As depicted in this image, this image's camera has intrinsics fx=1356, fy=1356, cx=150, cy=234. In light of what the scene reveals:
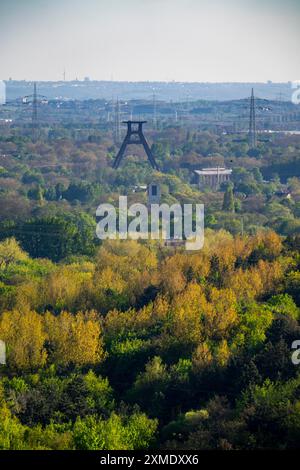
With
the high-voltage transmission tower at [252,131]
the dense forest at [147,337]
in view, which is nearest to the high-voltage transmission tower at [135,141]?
the dense forest at [147,337]

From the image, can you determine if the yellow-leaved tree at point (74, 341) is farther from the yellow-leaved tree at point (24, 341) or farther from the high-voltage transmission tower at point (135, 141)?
the high-voltage transmission tower at point (135, 141)

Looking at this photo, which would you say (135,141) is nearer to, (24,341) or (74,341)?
(74,341)

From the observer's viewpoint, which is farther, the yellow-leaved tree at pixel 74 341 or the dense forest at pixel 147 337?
the yellow-leaved tree at pixel 74 341

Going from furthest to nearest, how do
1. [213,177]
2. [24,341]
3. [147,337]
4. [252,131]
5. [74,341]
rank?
[252,131]
[213,177]
[147,337]
[74,341]
[24,341]

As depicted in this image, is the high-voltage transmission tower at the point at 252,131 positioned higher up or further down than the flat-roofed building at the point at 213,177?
higher up

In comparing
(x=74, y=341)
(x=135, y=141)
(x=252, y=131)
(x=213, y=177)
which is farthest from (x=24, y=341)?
(x=252, y=131)
